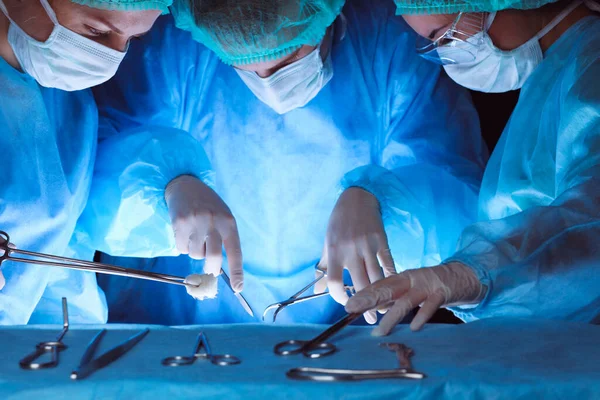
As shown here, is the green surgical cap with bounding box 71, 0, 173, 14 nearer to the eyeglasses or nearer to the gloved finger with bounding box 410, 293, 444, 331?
the eyeglasses

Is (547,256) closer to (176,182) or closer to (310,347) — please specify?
(310,347)

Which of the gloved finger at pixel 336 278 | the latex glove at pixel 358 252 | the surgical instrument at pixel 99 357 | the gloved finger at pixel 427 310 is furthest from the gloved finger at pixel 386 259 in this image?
the surgical instrument at pixel 99 357

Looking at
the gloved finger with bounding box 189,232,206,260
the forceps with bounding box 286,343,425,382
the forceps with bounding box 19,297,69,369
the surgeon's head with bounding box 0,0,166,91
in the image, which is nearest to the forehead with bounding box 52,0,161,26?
the surgeon's head with bounding box 0,0,166,91

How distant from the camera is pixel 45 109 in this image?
2.07 metres

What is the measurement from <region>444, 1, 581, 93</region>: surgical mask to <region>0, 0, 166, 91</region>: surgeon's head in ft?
3.11

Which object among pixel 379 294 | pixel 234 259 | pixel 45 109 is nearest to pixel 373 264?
pixel 234 259

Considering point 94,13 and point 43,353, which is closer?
point 43,353

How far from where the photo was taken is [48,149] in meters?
2.04

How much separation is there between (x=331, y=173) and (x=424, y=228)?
441 millimetres

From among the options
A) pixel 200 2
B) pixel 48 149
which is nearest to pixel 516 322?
pixel 200 2

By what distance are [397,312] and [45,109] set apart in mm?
1380

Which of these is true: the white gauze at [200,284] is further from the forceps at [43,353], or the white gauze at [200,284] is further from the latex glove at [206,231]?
the forceps at [43,353]

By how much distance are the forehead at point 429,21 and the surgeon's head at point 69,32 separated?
751 millimetres

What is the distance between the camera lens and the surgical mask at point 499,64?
1.90 metres
